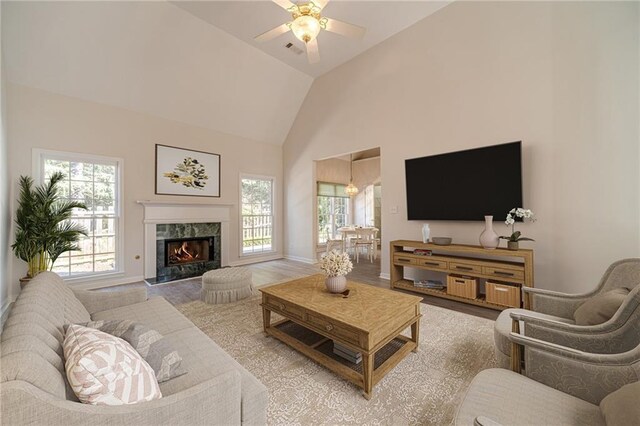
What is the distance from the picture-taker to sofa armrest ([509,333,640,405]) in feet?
3.72

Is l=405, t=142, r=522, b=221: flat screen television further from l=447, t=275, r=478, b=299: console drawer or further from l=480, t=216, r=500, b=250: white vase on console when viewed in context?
l=447, t=275, r=478, b=299: console drawer

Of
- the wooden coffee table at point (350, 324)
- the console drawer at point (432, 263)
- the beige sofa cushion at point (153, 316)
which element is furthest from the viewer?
the console drawer at point (432, 263)

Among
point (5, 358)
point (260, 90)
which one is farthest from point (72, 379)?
→ point (260, 90)

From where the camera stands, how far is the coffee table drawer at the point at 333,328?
5.94 feet

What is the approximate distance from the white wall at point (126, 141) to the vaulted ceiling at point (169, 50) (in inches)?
7.3

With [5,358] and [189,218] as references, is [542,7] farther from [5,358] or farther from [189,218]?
[189,218]

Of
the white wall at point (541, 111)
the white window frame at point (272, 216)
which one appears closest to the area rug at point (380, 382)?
the white wall at point (541, 111)

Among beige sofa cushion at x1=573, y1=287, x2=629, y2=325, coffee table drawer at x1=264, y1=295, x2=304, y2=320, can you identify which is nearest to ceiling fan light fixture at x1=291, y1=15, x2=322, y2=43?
coffee table drawer at x1=264, y1=295, x2=304, y2=320

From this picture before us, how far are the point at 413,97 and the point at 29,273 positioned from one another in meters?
6.35

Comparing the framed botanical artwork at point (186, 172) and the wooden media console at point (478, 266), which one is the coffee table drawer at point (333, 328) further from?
the framed botanical artwork at point (186, 172)

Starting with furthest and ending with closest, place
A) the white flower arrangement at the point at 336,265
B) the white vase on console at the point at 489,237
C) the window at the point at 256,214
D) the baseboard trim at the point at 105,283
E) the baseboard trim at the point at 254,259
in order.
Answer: the window at the point at 256,214 < the baseboard trim at the point at 254,259 < the baseboard trim at the point at 105,283 < the white vase on console at the point at 489,237 < the white flower arrangement at the point at 336,265

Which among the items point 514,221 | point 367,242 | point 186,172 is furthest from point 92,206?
point 514,221

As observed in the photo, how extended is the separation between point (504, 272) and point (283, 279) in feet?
11.2

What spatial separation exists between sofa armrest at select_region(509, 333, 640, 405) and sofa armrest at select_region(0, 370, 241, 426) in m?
1.49
